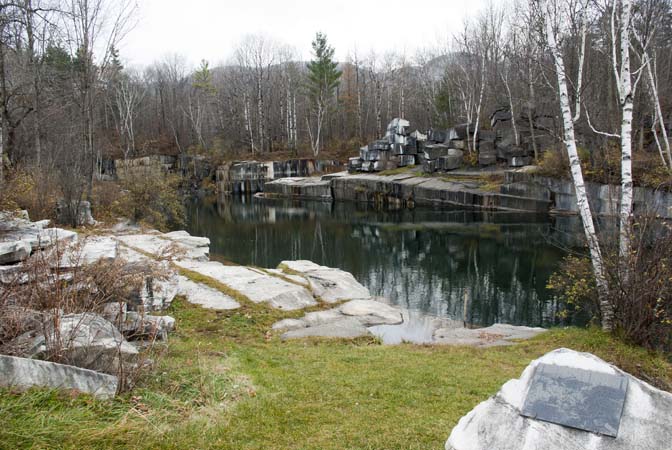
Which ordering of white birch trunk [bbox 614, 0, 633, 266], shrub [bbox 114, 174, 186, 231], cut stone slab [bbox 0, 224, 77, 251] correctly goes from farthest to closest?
shrub [bbox 114, 174, 186, 231] < cut stone slab [bbox 0, 224, 77, 251] < white birch trunk [bbox 614, 0, 633, 266]

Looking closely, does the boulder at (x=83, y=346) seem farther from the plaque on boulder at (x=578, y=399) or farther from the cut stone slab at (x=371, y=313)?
the cut stone slab at (x=371, y=313)

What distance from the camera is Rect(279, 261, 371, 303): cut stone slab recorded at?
38.0 ft

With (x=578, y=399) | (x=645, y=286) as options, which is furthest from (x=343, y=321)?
(x=578, y=399)

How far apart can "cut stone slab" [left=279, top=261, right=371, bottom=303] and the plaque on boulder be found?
8.41 metres

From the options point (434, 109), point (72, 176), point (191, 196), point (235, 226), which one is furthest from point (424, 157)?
point (72, 176)

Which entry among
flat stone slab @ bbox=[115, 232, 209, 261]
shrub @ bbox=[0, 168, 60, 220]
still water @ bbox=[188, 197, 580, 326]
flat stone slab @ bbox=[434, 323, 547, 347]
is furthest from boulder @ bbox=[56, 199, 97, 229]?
flat stone slab @ bbox=[434, 323, 547, 347]

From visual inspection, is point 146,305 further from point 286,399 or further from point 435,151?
point 435,151

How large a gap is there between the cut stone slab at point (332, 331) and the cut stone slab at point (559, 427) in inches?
221

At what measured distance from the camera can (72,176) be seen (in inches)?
607

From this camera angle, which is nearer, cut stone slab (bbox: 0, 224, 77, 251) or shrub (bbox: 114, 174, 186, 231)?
cut stone slab (bbox: 0, 224, 77, 251)

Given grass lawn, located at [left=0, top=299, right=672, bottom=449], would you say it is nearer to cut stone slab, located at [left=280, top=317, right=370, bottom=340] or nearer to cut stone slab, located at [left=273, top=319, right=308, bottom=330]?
cut stone slab, located at [left=280, top=317, right=370, bottom=340]

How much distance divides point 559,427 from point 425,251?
18143mm

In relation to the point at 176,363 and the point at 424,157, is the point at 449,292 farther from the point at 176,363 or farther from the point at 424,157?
the point at 424,157

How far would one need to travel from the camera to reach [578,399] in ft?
9.06
